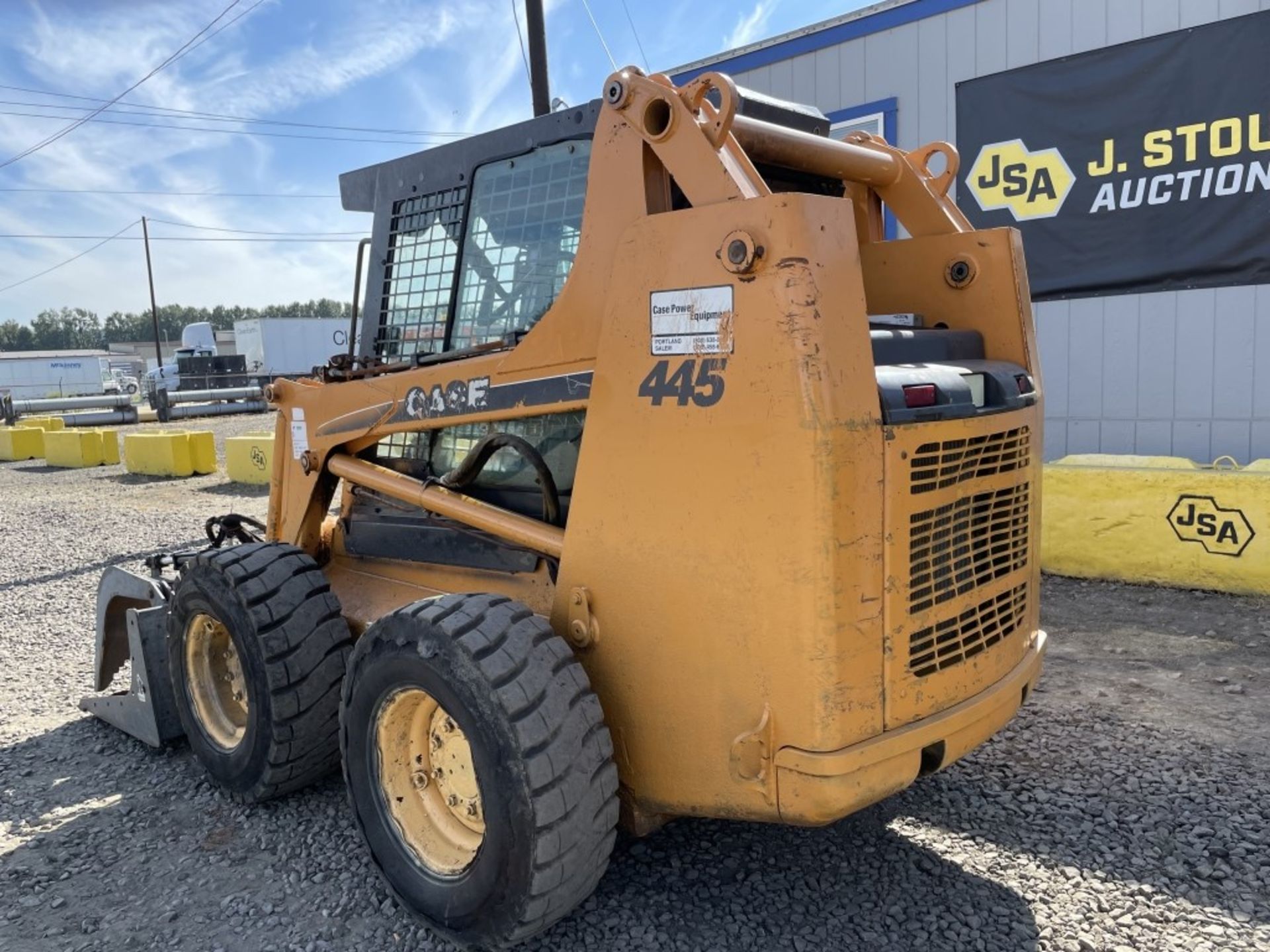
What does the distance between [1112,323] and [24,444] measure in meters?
21.8

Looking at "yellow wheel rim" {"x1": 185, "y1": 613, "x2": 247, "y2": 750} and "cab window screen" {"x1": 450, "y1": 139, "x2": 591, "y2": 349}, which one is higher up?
"cab window screen" {"x1": 450, "y1": 139, "x2": 591, "y2": 349}

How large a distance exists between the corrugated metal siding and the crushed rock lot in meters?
3.10

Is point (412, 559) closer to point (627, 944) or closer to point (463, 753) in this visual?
point (463, 753)

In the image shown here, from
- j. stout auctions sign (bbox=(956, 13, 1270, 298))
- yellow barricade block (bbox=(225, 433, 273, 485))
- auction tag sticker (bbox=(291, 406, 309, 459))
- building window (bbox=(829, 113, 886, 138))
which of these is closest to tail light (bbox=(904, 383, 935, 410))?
auction tag sticker (bbox=(291, 406, 309, 459))

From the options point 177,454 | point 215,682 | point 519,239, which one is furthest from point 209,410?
point 519,239

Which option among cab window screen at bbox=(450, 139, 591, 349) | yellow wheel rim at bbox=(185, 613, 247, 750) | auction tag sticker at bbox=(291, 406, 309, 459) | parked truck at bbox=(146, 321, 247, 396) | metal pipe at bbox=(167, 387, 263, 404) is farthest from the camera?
parked truck at bbox=(146, 321, 247, 396)

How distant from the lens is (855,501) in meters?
2.38

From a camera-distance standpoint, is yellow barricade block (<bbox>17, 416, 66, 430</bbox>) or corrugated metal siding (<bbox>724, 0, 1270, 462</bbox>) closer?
corrugated metal siding (<bbox>724, 0, 1270, 462</bbox>)

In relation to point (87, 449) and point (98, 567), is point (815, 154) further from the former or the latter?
point (87, 449)

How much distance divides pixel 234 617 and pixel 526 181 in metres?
1.92

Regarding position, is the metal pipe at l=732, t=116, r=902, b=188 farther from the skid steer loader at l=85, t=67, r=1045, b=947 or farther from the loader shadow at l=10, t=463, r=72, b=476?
the loader shadow at l=10, t=463, r=72, b=476

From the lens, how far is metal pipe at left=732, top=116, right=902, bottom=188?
301 cm

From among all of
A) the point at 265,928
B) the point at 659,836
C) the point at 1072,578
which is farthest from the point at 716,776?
the point at 1072,578

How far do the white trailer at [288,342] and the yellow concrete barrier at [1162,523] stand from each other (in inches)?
1700
